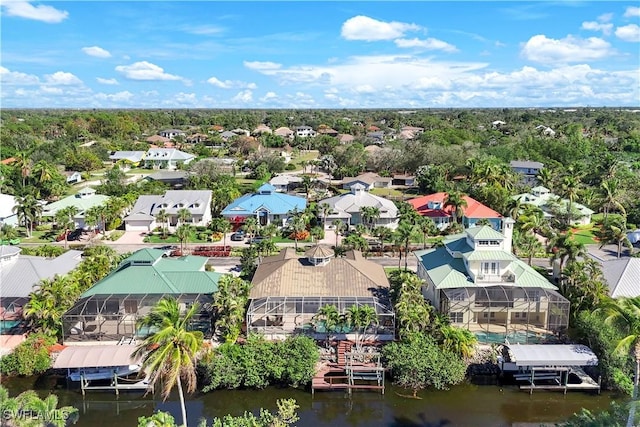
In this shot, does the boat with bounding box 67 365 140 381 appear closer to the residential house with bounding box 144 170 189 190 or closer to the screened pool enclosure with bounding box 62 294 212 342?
the screened pool enclosure with bounding box 62 294 212 342

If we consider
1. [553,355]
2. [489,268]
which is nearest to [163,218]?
[489,268]

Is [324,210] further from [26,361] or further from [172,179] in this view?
[172,179]

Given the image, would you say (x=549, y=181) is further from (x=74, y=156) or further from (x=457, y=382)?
(x=74, y=156)

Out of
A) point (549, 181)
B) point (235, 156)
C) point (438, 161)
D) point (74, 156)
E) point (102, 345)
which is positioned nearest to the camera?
point (102, 345)

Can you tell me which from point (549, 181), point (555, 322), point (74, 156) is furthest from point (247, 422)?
point (74, 156)

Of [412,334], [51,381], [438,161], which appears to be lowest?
[51,381]

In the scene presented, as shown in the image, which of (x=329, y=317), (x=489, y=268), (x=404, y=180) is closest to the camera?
(x=329, y=317)

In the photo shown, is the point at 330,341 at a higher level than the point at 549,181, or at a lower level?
lower
